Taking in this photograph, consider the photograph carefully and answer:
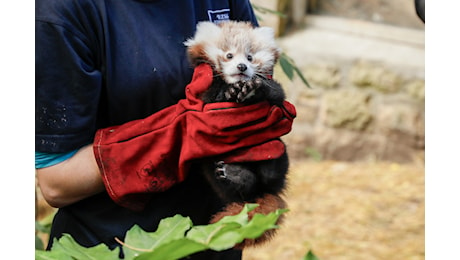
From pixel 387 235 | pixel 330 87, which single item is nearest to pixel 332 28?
pixel 330 87

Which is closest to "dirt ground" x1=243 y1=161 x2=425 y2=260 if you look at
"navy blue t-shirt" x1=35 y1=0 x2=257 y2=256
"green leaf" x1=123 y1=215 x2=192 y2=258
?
"navy blue t-shirt" x1=35 y1=0 x2=257 y2=256

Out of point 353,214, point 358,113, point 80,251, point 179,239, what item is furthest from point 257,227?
point 358,113

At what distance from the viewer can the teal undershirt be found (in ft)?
3.81

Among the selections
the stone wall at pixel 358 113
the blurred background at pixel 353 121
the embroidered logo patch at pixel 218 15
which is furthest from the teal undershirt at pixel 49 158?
the stone wall at pixel 358 113

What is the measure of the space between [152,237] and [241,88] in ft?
1.46

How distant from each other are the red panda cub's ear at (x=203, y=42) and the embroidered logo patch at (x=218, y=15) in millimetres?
73

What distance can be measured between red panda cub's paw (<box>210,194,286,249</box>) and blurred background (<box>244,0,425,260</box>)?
2.13 metres

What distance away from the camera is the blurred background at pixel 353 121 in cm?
344

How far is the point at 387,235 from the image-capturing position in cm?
329

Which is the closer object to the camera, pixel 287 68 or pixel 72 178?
pixel 72 178

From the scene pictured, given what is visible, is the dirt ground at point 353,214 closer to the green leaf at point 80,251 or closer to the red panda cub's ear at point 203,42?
the red panda cub's ear at point 203,42

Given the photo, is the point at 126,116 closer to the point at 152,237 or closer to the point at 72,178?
the point at 72,178

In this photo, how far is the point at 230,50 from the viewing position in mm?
1207
